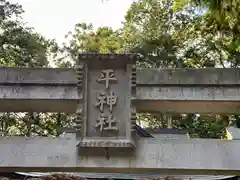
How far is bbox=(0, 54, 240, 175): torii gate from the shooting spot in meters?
3.29

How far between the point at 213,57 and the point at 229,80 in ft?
33.8

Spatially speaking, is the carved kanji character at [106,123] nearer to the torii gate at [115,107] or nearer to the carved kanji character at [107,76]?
the torii gate at [115,107]

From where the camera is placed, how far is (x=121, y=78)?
135 inches

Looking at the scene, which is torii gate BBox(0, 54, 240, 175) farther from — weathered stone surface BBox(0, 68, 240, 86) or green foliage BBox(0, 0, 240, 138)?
green foliage BBox(0, 0, 240, 138)

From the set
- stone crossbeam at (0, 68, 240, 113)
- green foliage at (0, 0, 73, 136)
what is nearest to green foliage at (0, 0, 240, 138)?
green foliage at (0, 0, 73, 136)

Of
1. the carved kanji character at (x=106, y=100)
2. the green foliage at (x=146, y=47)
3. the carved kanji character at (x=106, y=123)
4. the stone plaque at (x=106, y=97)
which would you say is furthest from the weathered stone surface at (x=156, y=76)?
the green foliage at (x=146, y=47)

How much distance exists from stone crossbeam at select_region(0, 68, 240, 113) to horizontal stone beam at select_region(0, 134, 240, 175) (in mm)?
367

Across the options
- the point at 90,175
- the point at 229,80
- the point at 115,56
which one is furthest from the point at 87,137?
the point at 90,175

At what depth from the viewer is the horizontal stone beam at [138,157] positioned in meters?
3.29

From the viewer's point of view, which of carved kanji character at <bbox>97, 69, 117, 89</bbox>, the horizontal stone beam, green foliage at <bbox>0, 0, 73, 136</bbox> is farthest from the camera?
green foliage at <bbox>0, 0, 73, 136</bbox>

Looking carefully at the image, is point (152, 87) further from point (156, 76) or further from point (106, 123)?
point (106, 123)

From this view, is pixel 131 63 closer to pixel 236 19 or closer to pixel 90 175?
pixel 236 19

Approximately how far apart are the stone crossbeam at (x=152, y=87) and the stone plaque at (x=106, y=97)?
118mm

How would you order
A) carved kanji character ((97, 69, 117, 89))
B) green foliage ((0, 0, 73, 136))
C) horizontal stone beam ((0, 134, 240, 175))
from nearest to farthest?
horizontal stone beam ((0, 134, 240, 175))
carved kanji character ((97, 69, 117, 89))
green foliage ((0, 0, 73, 136))
